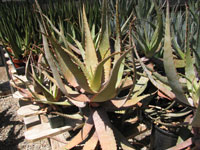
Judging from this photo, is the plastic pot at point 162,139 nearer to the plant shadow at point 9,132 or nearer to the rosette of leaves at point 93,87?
the rosette of leaves at point 93,87

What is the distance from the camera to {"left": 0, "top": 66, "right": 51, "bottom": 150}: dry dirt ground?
155 centimetres

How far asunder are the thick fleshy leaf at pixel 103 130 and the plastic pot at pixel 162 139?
0.32 m

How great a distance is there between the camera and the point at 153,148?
32.3 inches

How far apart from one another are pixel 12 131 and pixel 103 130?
1557mm

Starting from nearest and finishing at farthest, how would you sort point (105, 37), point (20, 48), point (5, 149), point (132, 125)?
point (105, 37) → point (132, 125) → point (20, 48) → point (5, 149)

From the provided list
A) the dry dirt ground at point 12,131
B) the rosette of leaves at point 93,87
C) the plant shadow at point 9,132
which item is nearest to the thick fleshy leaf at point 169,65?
the rosette of leaves at point 93,87

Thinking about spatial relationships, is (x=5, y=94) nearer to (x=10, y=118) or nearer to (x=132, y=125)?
(x=10, y=118)

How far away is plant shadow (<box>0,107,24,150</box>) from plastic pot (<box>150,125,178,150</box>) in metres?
1.31

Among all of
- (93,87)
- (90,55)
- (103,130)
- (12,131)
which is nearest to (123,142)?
(103,130)

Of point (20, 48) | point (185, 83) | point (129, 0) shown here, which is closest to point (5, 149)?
point (20, 48)

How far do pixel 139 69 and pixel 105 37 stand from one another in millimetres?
344

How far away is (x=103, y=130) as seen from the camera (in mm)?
527

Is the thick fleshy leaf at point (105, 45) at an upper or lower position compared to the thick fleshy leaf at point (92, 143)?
upper

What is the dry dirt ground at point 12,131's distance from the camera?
1.55 m
